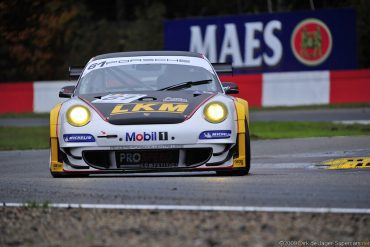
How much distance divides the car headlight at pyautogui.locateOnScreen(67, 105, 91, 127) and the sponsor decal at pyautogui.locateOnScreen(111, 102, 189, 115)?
0.24m

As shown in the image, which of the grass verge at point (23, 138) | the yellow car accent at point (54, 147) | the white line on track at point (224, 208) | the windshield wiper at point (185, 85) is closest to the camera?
the white line on track at point (224, 208)

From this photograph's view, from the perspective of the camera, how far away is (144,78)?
10.5 meters

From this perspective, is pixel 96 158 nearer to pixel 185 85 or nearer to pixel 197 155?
pixel 197 155

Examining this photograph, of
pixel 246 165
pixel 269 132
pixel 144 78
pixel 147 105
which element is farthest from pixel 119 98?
pixel 269 132

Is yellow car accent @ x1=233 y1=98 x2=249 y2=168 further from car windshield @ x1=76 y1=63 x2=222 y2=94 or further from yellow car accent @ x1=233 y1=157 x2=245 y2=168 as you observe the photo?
car windshield @ x1=76 y1=63 x2=222 y2=94

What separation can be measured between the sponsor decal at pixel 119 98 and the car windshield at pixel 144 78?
41 centimetres

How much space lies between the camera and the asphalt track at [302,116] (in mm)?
21094

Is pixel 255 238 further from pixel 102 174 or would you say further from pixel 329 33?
pixel 329 33

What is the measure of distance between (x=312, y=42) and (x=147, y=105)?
17.5m

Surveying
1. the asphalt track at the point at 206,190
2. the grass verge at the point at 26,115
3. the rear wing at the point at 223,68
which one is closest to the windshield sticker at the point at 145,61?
the rear wing at the point at 223,68

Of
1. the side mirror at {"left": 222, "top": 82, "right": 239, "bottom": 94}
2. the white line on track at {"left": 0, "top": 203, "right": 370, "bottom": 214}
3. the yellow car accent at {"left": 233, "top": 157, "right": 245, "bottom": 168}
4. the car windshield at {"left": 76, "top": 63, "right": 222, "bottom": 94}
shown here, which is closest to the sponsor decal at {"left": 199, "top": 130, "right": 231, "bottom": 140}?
the yellow car accent at {"left": 233, "top": 157, "right": 245, "bottom": 168}

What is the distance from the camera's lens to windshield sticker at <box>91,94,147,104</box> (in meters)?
9.58

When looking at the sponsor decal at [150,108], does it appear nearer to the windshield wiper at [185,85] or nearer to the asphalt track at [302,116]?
the windshield wiper at [185,85]

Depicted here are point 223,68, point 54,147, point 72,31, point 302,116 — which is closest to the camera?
point 54,147
